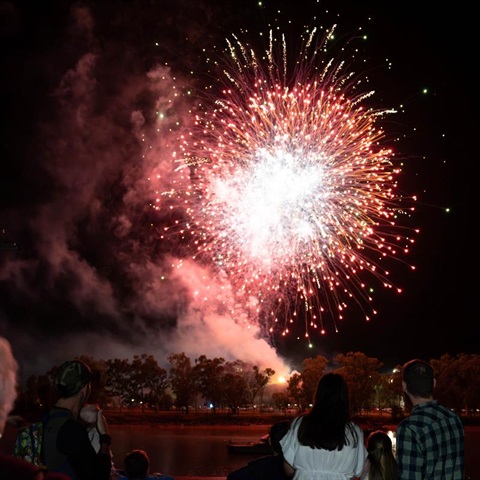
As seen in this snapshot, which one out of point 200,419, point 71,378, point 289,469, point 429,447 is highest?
point 71,378

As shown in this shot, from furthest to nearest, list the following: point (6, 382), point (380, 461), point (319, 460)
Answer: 1. point (380, 461)
2. point (319, 460)
3. point (6, 382)

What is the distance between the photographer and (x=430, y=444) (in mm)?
3455

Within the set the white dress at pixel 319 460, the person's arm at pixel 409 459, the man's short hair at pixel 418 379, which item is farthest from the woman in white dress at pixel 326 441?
the man's short hair at pixel 418 379

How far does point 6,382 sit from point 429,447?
2.27 meters

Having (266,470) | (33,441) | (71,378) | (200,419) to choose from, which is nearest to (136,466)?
(266,470)

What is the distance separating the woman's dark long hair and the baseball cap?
1.19 m

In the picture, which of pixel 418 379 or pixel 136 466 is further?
pixel 136 466

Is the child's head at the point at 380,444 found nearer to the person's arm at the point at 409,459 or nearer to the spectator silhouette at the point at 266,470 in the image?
the spectator silhouette at the point at 266,470

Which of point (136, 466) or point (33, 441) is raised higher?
point (33, 441)

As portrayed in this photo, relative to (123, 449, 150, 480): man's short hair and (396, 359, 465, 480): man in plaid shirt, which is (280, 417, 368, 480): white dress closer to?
(396, 359, 465, 480): man in plaid shirt

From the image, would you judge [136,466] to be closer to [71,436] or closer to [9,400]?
[71,436]

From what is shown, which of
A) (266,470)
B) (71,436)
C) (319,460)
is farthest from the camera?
(266,470)

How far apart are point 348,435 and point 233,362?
7445cm

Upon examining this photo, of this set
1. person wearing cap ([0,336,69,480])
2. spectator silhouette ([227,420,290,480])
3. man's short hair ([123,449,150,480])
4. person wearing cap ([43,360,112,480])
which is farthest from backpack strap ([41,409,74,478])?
man's short hair ([123,449,150,480])
